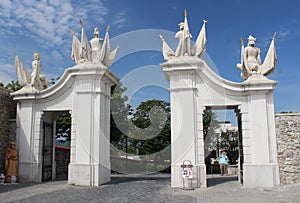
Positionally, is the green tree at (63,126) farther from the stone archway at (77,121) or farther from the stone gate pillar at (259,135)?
the stone gate pillar at (259,135)

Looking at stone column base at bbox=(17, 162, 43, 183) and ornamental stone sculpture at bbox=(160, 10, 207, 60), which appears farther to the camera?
stone column base at bbox=(17, 162, 43, 183)

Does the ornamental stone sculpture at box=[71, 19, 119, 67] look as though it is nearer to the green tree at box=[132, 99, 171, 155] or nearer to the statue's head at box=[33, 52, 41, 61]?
the statue's head at box=[33, 52, 41, 61]

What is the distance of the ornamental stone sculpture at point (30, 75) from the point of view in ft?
39.6

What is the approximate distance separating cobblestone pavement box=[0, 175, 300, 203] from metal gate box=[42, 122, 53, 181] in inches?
65.2

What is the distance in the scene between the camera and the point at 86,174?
10609 millimetres

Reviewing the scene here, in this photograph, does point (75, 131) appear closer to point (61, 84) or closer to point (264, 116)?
point (61, 84)

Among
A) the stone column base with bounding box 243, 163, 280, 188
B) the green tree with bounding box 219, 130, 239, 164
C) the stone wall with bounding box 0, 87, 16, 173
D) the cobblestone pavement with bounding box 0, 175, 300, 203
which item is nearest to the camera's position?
the cobblestone pavement with bounding box 0, 175, 300, 203

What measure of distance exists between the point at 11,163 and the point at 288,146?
Answer: 10220mm

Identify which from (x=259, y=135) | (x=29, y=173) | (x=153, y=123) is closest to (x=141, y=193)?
(x=259, y=135)

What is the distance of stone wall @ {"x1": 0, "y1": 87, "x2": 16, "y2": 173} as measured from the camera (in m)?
11.9

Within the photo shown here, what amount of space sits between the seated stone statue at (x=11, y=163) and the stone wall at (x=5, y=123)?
57 cm

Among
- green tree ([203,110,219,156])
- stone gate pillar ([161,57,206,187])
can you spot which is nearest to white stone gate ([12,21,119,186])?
stone gate pillar ([161,57,206,187])

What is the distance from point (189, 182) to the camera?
10148 millimetres

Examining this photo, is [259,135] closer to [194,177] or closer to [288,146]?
[288,146]
